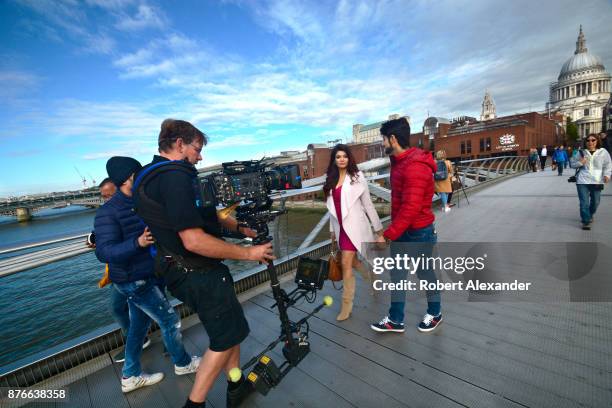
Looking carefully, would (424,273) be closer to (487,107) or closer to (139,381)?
(139,381)

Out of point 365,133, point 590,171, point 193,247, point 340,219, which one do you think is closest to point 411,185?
point 340,219

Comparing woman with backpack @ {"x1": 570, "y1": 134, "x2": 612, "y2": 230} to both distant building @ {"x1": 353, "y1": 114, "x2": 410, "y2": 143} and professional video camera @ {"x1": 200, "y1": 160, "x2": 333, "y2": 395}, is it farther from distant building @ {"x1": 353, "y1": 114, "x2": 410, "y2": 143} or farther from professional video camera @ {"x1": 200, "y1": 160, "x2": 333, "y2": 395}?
distant building @ {"x1": 353, "y1": 114, "x2": 410, "y2": 143}

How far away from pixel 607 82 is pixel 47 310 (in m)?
113

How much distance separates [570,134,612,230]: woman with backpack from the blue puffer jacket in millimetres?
6293

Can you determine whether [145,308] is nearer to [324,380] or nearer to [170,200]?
[170,200]

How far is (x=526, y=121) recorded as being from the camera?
4081cm

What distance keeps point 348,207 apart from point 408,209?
657 mm

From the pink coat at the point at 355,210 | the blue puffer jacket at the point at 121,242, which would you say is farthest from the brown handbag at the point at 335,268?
the blue puffer jacket at the point at 121,242

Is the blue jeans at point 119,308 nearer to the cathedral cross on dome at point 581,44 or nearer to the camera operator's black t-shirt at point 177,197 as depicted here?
the camera operator's black t-shirt at point 177,197

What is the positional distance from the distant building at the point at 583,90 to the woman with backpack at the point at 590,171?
94.5 meters

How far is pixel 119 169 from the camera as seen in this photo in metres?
2.01

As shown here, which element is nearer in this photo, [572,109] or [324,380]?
[324,380]

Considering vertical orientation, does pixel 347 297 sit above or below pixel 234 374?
below

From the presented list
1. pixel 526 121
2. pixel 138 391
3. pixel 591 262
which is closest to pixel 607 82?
pixel 526 121
